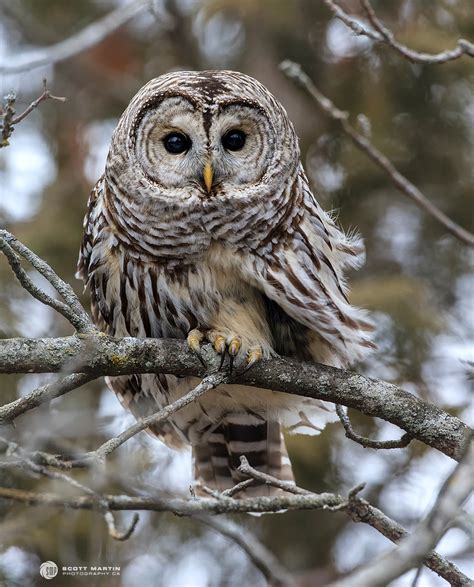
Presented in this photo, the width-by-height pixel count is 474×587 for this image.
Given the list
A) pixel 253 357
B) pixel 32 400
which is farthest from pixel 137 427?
pixel 253 357

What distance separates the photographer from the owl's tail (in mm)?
5000

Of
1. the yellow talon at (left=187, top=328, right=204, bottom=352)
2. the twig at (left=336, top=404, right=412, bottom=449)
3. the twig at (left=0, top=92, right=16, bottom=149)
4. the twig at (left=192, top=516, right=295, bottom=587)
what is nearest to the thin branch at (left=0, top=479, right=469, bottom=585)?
the twig at (left=192, top=516, right=295, bottom=587)

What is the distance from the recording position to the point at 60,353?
3.20 m

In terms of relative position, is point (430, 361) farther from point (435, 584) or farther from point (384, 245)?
point (435, 584)

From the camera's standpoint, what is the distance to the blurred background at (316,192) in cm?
544

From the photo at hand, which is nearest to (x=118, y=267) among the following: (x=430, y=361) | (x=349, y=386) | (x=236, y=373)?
(x=236, y=373)

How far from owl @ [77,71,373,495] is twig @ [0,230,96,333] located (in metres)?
0.61

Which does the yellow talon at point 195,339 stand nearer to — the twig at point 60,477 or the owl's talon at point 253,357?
the owl's talon at point 253,357

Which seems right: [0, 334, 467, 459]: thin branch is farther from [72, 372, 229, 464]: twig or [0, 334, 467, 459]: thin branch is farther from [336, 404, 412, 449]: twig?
[72, 372, 229, 464]: twig

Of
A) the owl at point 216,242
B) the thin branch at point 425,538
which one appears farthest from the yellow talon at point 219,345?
the thin branch at point 425,538

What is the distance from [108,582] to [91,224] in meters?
1.71

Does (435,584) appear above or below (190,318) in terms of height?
below

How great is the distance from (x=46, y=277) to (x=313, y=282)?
1.39 metres

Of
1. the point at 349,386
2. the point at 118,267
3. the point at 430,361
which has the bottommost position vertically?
the point at 430,361
